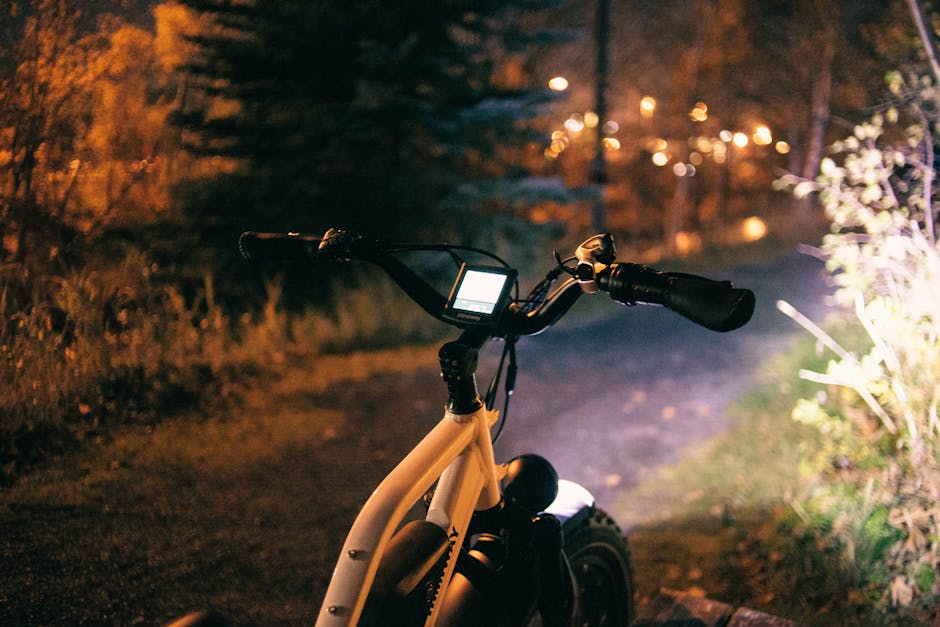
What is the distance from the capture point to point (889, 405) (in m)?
4.40

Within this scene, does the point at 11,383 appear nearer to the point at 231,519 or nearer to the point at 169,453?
the point at 169,453

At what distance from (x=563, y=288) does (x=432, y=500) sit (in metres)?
0.73

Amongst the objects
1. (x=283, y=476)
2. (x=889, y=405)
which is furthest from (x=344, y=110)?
(x=889, y=405)

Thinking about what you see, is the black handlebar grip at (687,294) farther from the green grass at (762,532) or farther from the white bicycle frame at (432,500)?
the green grass at (762,532)

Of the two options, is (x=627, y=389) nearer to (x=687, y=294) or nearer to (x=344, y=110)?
(x=344, y=110)

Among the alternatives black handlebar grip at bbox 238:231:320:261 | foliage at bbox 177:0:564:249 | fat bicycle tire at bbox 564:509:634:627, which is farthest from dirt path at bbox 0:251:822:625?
foliage at bbox 177:0:564:249

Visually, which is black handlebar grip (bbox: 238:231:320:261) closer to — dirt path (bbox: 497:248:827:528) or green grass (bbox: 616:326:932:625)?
green grass (bbox: 616:326:932:625)

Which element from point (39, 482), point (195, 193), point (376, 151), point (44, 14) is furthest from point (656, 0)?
point (39, 482)

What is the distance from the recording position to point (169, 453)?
454 cm

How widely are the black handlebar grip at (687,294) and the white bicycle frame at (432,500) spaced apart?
543mm

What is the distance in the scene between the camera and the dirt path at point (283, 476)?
327 cm

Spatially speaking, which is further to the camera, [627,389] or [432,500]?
[627,389]

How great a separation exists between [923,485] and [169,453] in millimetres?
4197

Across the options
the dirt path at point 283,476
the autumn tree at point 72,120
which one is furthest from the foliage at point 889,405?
the autumn tree at point 72,120
